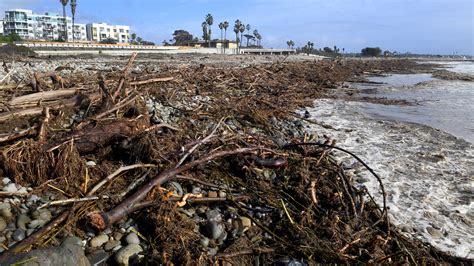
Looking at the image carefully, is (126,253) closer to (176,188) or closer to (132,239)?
(132,239)

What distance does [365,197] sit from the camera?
4.83m

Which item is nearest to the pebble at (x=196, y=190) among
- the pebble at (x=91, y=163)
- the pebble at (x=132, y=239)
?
the pebble at (x=132, y=239)

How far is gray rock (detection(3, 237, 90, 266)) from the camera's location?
8.65 ft

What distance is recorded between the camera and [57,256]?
107 inches

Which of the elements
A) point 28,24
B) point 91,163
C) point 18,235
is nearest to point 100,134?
point 91,163

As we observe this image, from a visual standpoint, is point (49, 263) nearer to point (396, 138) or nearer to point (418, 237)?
point (418, 237)

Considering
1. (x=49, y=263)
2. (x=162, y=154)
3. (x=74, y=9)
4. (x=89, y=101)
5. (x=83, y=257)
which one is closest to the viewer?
(x=49, y=263)

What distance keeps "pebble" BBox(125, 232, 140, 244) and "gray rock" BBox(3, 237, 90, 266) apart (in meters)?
0.46

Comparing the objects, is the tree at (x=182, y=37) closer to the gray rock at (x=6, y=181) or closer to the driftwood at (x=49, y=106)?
the driftwood at (x=49, y=106)

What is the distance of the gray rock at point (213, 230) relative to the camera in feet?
11.9

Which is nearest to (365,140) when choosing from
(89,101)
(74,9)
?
(89,101)

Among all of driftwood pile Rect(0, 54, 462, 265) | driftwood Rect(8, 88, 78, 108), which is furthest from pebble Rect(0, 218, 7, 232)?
driftwood Rect(8, 88, 78, 108)

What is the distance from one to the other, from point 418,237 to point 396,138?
480 centimetres

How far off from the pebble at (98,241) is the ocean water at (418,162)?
3.25 metres
